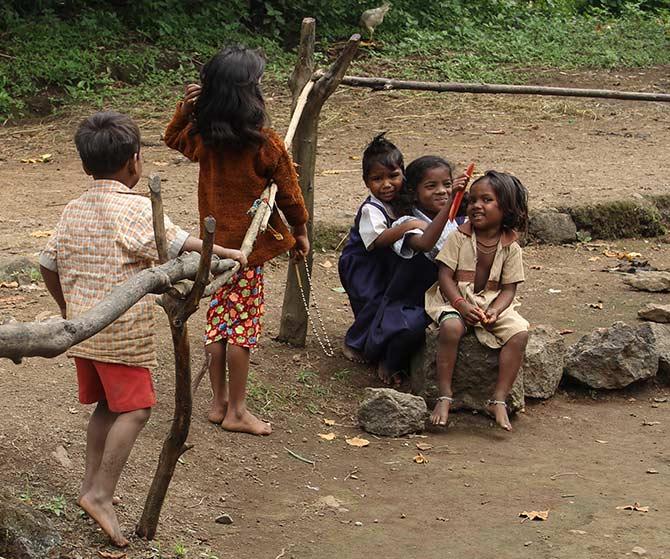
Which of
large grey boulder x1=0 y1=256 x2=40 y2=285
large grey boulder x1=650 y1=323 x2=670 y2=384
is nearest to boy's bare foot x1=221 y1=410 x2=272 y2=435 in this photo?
large grey boulder x1=0 y1=256 x2=40 y2=285

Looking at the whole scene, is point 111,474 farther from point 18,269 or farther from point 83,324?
point 18,269

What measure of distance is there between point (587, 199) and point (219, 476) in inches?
183

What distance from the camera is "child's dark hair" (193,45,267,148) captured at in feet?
14.0

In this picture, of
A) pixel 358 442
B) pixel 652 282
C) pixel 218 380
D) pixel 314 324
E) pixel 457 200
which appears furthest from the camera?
pixel 652 282

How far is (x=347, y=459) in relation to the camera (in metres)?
4.82

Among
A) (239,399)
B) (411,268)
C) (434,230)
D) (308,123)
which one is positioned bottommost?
(239,399)

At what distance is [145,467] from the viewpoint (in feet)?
14.0

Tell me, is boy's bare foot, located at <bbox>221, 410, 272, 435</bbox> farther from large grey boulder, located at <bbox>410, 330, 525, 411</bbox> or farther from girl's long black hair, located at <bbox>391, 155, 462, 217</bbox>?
girl's long black hair, located at <bbox>391, 155, 462, 217</bbox>

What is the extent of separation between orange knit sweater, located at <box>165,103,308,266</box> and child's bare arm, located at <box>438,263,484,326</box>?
92cm

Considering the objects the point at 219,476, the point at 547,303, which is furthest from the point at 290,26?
the point at 219,476

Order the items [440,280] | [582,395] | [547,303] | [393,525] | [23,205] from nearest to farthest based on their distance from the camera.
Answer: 1. [393,525]
2. [440,280]
3. [582,395]
4. [547,303]
5. [23,205]

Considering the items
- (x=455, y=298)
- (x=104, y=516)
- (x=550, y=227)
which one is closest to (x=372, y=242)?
(x=455, y=298)

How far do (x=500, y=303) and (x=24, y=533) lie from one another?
260 centimetres

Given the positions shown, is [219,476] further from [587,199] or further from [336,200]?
[587,199]
